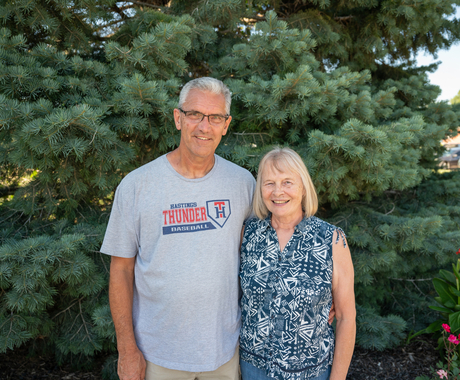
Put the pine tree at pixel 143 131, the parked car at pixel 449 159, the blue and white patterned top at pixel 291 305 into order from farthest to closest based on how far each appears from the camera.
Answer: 1. the parked car at pixel 449 159
2. the pine tree at pixel 143 131
3. the blue and white patterned top at pixel 291 305

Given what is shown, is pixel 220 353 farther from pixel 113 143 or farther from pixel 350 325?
pixel 113 143

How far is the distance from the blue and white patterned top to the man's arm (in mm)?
620

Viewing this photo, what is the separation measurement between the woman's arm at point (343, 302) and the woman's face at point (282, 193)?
276 millimetres

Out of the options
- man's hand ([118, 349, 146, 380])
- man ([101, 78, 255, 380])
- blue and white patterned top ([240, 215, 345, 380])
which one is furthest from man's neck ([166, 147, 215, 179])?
man's hand ([118, 349, 146, 380])

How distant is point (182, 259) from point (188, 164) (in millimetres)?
551

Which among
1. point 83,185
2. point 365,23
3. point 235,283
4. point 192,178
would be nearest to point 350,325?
point 235,283

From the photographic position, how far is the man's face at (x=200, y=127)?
191 centimetres

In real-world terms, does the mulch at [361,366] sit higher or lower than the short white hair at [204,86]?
lower

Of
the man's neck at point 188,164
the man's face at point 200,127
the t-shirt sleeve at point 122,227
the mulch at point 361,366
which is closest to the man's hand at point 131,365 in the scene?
the t-shirt sleeve at point 122,227

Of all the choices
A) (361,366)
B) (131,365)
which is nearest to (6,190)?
(131,365)

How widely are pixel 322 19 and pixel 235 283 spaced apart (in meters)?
3.38

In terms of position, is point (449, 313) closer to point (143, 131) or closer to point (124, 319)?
point (124, 319)

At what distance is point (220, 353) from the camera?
183cm

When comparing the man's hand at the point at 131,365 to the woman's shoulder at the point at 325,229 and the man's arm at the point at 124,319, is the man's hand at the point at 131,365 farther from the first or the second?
the woman's shoulder at the point at 325,229
